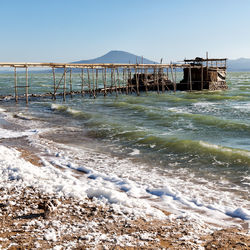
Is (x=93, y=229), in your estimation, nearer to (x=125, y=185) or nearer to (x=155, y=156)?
(x=125, y=185)

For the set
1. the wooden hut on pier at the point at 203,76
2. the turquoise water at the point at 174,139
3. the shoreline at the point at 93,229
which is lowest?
the shoreline at the point at 93,229

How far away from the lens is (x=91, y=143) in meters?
11.3

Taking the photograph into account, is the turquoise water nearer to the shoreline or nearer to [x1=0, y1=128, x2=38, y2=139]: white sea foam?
[x1=0, y1=128, x2=38, y2=139]: white sea foam

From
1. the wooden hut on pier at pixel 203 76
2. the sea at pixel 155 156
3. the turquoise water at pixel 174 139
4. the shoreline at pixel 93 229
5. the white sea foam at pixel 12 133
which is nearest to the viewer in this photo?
the shoreline at pixel 93 229

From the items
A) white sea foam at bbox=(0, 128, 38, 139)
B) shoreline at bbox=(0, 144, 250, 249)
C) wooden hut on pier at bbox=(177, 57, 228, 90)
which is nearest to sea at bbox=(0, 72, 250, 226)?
white sea foam at bbox=(0, 128, 38, 139)

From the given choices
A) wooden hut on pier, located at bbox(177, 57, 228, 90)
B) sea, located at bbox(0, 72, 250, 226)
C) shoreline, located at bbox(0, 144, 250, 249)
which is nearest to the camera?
shoreline, located at bbox(0, 144, 250, 249)

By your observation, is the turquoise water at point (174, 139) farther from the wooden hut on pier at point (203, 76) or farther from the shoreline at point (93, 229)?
the wooden hut on pier at point (203, 76)

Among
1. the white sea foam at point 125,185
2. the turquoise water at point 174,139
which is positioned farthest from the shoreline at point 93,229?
the turquoise water at point 174,139

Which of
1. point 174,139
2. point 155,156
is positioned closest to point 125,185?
point 155,156

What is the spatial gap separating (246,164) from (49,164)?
5.47 m

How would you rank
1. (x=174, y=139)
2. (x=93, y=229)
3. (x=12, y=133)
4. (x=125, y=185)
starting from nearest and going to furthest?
(x=93, y=229) < (x=125, y=185) < (x=174, y=139) < (x=12, y=133)

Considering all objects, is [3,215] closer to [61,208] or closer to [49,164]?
[61,208]

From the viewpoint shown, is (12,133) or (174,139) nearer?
(174,139)

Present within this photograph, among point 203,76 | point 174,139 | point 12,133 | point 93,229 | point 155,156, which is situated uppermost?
point 203,76
